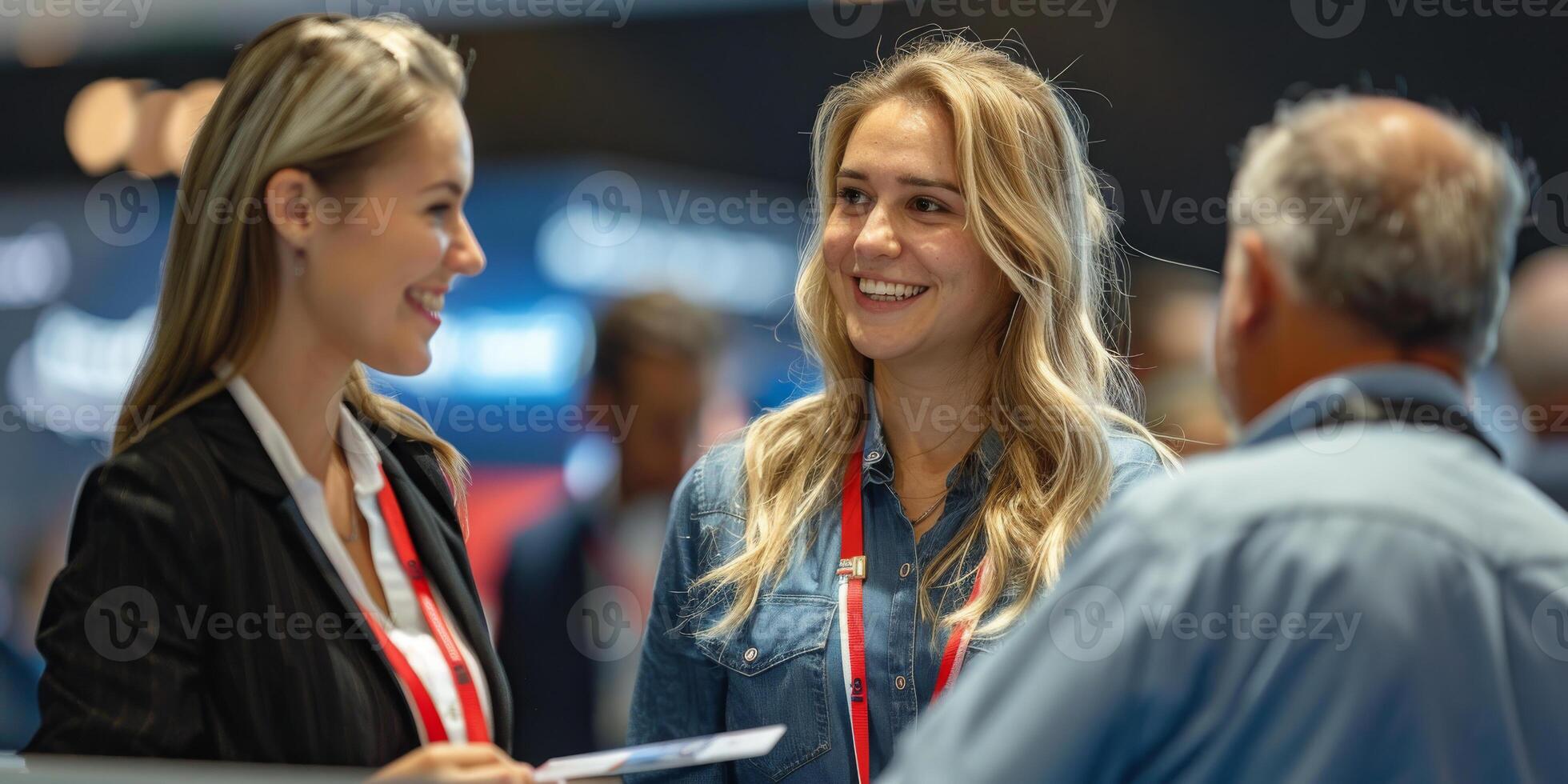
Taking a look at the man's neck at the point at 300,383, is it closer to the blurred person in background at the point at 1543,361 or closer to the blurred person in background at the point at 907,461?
the blurred person in background at the point at 907,461

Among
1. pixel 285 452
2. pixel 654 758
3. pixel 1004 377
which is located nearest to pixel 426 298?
pixel 285 452

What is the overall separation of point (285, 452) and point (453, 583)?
0.94ft

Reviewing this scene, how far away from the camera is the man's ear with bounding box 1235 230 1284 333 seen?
120cm

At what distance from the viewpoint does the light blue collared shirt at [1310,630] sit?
41.2 inches

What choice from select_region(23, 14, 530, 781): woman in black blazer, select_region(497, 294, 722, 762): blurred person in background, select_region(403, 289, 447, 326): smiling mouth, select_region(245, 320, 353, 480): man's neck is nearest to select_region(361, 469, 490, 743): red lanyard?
select_region(23, 14, 530, 781): woman in black blazer

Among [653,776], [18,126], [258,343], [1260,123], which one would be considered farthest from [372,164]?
[18,126]

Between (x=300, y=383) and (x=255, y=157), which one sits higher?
(x=255, y=157)

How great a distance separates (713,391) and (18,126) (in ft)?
8.38

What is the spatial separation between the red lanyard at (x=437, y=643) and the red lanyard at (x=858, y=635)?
610 mm

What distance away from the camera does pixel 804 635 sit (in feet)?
6.87

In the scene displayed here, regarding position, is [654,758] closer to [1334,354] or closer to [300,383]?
[300,383]

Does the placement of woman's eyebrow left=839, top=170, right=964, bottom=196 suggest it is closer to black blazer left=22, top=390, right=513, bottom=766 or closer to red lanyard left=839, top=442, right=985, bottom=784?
red lanyard left=839, top=442, right=985, bottom=784

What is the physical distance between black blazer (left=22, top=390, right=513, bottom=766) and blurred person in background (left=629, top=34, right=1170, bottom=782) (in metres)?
0.71

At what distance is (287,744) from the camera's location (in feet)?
5.00
